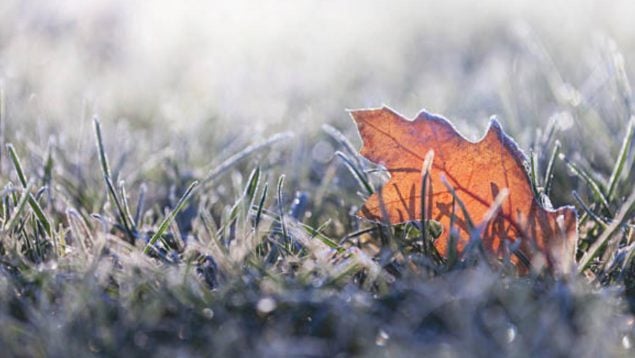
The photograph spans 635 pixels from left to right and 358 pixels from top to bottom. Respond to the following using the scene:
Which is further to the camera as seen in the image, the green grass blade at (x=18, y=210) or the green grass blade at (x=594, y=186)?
the green grass blade at (x=594, y=186)

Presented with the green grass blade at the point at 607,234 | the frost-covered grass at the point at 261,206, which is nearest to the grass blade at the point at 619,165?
the frost-covered grass at the point at 261,206

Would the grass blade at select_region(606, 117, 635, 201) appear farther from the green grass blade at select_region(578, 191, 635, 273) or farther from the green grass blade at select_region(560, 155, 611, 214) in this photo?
the green grass blade at select_region(578, 191, 635, 273)

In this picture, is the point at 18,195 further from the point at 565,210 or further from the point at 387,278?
the point at 565,210

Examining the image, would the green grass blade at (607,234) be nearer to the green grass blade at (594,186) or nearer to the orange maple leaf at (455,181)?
the orange maple leaf at (455,181)

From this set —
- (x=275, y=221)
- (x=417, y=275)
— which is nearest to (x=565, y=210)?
(x=417, y=275)

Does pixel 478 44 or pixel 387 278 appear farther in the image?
pixel 478 44

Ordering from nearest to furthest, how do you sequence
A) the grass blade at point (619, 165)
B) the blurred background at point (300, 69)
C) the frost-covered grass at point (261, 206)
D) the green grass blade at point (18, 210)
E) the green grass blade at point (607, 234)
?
the frost-covered grass at point (261, 206)
the green grass blade at point (607, 234)
the green grass blade at point (18, 210)
the grass blade at point (619, 165)
the blurred background at point (300, 69)
